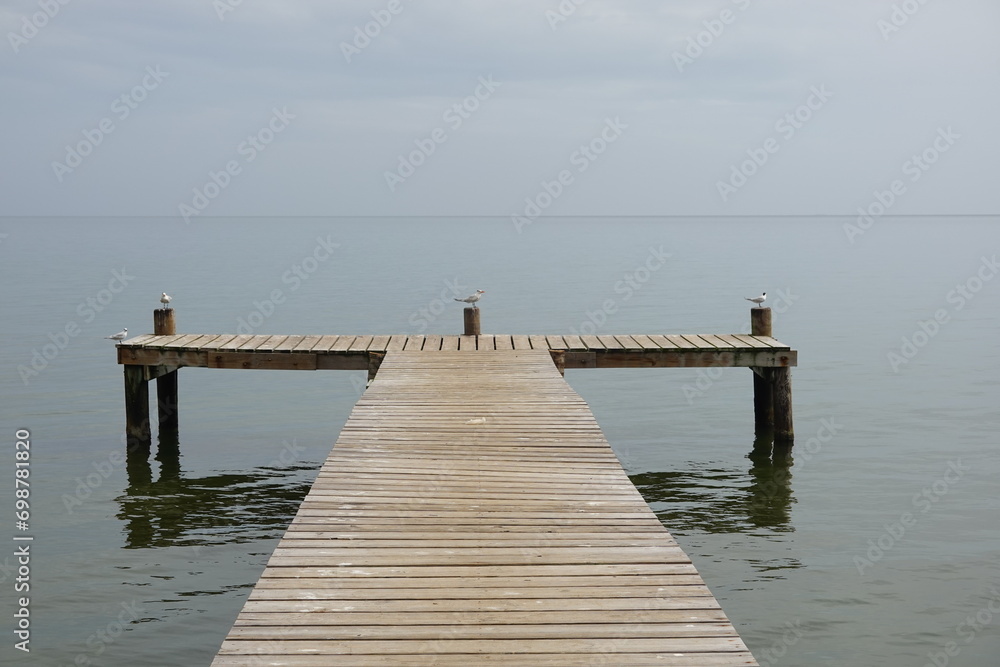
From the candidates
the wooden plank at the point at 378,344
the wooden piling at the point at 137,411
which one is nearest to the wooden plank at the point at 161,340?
the wooden piling at the point at 137,411

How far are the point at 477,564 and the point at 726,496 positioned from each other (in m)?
8.98

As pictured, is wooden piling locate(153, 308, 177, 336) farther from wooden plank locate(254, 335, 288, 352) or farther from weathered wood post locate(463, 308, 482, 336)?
weathered wood post locate(463, 308, 482, 336)

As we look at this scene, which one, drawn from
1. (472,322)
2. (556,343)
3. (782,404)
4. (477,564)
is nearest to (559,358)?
(556,343)

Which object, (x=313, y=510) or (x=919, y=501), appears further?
(x=919, y=501)

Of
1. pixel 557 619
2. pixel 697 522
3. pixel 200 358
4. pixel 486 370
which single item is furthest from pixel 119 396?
pixel 557 619

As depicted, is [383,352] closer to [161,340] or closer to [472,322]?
[472,322]

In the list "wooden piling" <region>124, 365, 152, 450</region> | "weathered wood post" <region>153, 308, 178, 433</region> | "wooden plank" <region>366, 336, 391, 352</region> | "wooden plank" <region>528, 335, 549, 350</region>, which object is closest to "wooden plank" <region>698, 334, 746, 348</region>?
"wooden plank" <region>528, 335, 549, 350</region>

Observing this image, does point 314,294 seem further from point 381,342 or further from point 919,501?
point 919,501

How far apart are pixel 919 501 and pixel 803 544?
277 centimetres

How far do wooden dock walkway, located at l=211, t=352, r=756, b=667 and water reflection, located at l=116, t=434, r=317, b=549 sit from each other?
131 inches

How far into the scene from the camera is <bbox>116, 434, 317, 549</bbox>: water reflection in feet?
43.1

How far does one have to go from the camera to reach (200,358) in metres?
15.4

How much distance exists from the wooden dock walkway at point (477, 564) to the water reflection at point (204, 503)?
3.32m

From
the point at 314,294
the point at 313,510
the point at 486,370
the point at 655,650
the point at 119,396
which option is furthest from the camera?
the point at 314,294
